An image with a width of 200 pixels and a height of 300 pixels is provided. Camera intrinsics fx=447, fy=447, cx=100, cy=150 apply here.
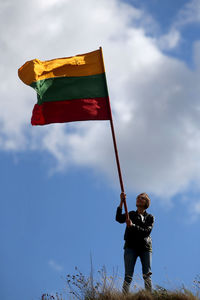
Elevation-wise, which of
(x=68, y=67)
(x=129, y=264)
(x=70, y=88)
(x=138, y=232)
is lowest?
(x=129, y=264)

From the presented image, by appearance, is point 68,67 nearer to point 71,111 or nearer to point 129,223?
point 71,111

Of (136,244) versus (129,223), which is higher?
(129,223)

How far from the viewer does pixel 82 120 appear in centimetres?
873

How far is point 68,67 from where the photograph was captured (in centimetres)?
907

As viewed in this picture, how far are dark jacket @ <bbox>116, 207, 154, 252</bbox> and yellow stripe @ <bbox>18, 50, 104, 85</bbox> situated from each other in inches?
119

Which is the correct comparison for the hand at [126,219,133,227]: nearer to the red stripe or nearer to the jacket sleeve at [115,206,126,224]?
the jacket sleeve at [115,206,126,224]

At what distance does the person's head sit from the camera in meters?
7.72

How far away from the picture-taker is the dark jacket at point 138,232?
7.50m

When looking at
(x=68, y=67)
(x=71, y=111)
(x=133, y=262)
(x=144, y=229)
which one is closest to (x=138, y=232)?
(x=144, y=229)

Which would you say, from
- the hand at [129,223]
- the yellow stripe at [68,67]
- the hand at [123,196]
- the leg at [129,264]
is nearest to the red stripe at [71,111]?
the yellow stripe at [68,67]

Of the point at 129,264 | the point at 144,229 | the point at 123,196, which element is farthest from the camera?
the point at 123,196

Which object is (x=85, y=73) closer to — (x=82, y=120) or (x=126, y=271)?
(x=82, y=120)

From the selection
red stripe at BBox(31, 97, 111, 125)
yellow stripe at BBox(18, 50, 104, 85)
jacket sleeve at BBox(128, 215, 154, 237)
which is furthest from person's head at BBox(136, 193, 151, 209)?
yellow stripe at BBox(18, 50, 104, 85)

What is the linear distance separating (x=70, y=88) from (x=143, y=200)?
2821 mm
